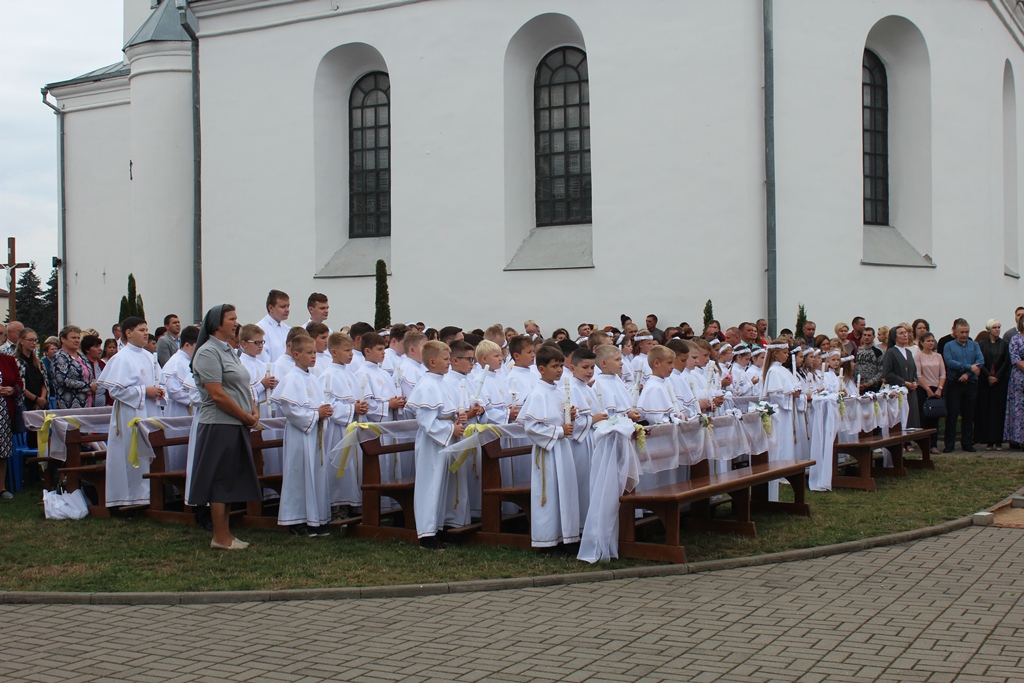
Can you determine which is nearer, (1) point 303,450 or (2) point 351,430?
(2) point 351,430

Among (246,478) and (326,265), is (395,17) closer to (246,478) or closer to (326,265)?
(326,265)

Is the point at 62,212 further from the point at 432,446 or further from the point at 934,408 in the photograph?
the point at 432,446

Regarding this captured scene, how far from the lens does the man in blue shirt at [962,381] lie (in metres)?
16.3

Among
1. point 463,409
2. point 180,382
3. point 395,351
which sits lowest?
point 463,409

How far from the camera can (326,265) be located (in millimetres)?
23828

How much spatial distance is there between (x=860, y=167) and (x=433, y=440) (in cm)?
1409

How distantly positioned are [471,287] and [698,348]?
1102 centimetres

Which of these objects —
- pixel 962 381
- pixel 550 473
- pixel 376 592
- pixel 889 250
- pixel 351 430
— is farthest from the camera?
pixel 889 250

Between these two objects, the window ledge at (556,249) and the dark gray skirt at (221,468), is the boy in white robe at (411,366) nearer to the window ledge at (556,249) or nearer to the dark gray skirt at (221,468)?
the dark gray skirt at (221,468)

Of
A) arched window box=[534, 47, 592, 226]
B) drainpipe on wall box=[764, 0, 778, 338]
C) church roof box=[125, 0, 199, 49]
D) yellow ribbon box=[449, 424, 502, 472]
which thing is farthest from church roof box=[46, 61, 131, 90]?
yellow ribbon box=[449, 424, 502, 472]

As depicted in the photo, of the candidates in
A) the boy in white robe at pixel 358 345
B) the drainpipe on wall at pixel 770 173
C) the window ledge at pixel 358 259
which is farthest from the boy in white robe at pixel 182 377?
the drainpipe on wall at pixel 770 173

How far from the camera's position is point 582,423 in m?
8.88

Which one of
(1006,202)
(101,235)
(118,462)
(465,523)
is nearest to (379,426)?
(465,523)

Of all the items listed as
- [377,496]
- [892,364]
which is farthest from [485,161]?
[377,496]
